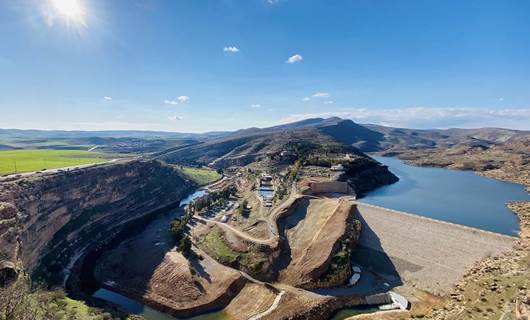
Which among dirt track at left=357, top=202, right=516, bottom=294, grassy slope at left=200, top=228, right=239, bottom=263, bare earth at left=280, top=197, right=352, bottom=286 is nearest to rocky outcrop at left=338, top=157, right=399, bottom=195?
bare earth at left=280, top=197, right=352, bottom=286

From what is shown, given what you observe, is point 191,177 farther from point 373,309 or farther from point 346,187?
point 373,309

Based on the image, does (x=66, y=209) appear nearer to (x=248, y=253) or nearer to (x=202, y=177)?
(x=248, y=253)

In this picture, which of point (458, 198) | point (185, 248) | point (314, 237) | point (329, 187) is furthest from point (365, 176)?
point (185, 248)

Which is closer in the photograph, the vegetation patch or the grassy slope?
the vegetation patch

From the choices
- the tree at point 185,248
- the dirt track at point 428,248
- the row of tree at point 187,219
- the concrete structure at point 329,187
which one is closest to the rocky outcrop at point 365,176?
the concrete structure at point 329,187

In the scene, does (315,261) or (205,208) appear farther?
(205,208)

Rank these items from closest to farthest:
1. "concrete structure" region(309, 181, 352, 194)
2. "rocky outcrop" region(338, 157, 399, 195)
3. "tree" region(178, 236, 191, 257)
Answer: "tree" region(178, 236, 191, 257)
"concrete structure" region(309, 181, 352, 194)
"rocky outcrop" region(338, 157, 399, 195)

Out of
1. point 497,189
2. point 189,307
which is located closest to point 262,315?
point 189,307

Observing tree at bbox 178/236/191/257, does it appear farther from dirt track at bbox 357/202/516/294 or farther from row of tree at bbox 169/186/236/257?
dirt track at bbox 357/202/516/294
